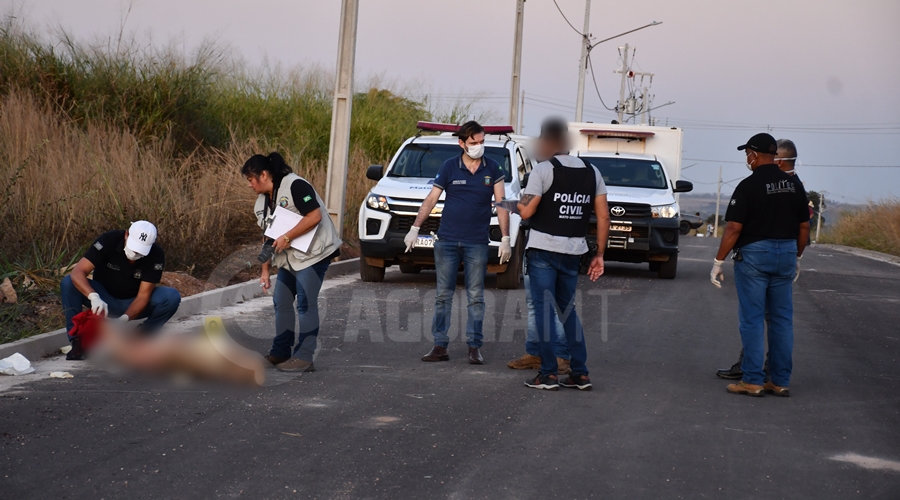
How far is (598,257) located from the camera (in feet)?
23.3

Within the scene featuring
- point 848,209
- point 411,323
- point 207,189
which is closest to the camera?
point 411,323

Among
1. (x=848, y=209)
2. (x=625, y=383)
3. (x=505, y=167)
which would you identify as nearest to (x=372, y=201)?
(x=505, y=167)

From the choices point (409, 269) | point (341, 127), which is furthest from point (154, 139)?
point (409, 269)

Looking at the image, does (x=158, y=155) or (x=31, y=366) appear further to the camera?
(x=158, y=155)

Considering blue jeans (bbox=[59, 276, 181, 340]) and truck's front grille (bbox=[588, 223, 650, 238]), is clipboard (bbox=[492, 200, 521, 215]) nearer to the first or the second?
blue jeans (bbox=[59, 276, 181, 340])

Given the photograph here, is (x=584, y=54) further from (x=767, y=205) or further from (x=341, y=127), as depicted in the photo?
(x=767, y=205)

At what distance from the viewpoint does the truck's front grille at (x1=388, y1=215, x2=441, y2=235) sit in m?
12.7

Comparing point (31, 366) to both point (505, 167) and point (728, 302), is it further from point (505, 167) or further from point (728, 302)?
point (728, 302)

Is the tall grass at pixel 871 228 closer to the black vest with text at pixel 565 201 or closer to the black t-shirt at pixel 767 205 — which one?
the black t-shirt at pixel 767 205

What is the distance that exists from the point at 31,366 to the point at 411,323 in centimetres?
387

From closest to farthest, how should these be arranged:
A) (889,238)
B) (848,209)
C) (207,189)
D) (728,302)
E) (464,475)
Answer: (464,475)
(728,302)
(207,189)
(889,238)
(848,209)

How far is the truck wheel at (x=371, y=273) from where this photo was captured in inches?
530

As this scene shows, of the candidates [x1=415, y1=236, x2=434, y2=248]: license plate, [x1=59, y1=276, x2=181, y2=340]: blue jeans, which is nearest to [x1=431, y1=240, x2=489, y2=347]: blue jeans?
[x1=59, y1=276, x2=181, y2=340]: blue jeans

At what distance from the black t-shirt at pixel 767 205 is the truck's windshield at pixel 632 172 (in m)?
9.36
